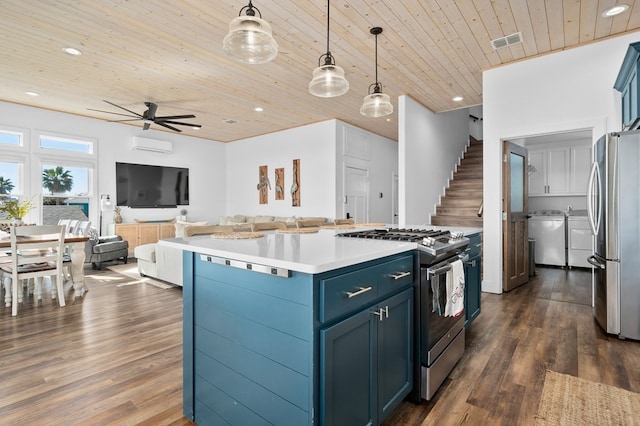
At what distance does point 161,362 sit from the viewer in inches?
93.0

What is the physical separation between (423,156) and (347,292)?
5.00 m

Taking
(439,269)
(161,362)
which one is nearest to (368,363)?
(439,269)

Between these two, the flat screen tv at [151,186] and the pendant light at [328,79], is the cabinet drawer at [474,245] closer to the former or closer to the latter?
the pendant light at [328,79]

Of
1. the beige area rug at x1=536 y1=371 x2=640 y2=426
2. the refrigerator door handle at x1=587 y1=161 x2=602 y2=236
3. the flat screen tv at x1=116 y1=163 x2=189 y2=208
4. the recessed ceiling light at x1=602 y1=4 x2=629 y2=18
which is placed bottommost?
the beige area rug at x1=536 y1=371 x2=640 y2=426

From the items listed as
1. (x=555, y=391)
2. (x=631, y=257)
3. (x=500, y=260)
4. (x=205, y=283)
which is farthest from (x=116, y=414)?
(x=500, y=260)

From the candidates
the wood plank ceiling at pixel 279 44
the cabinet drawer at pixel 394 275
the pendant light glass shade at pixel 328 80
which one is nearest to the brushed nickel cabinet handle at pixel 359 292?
the cabinet drawer at pixel 394 275

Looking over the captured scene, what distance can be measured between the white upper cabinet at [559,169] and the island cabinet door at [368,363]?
234 inches

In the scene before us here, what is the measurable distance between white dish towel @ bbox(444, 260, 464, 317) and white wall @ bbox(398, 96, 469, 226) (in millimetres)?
2714

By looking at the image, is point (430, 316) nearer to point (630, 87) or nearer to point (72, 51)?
point (630, 87)

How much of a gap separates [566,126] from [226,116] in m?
5.64

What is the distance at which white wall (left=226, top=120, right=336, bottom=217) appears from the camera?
7.11 m

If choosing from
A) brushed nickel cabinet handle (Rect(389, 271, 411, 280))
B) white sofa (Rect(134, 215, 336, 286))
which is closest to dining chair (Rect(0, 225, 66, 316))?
white sofa (Rect(134, 215, 336, 286))

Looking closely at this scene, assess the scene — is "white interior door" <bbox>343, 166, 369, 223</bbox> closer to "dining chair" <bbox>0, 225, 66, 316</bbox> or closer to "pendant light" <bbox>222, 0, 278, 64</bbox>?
"dining chair" <bbox>0, 225, 66, 316</bbox>

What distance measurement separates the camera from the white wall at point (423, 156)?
5.27 meters
